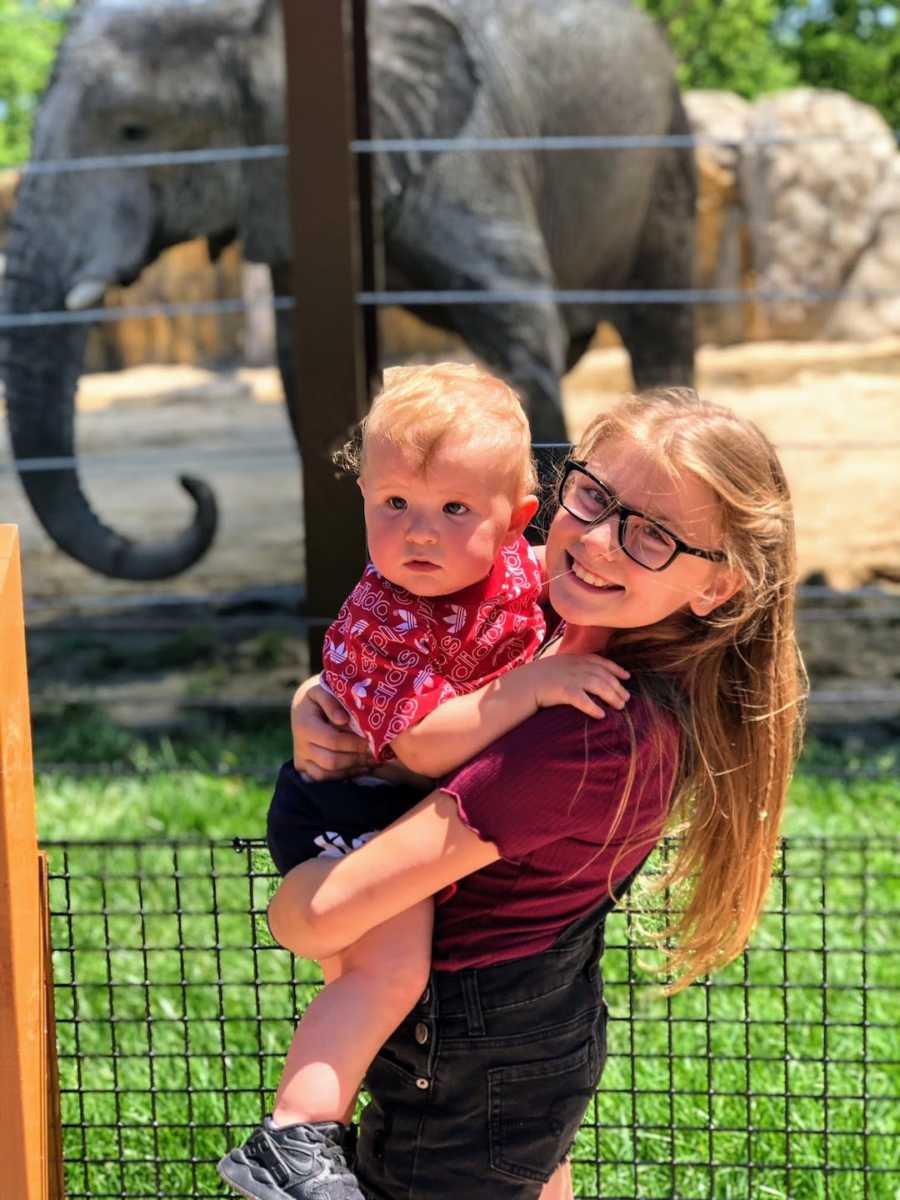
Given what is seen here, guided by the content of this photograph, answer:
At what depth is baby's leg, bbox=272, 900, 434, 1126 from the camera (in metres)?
1.39

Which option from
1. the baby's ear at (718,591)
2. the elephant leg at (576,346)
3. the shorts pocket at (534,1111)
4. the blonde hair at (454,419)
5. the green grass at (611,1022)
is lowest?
the green grass at (611,1022)

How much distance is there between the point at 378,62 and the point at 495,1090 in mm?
4007

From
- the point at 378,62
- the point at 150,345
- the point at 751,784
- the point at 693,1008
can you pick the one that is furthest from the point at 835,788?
the point at 150,345

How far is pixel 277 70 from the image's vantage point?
4.92 m

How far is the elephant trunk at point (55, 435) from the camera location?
4.30m

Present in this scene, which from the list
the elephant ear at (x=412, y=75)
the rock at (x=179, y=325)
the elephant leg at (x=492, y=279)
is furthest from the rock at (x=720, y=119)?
the elephant leg at (x=492, y=279)

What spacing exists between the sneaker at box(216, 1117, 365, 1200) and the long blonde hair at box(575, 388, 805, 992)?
37 centimetres

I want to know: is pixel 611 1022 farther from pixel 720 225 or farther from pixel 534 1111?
pixel 720 225

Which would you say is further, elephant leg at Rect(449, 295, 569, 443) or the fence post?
elephant leg at Rect(449, 295, 569, 443)

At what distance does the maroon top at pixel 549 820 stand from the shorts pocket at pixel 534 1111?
101 millimetres

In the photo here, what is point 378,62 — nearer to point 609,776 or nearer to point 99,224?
point 99,224

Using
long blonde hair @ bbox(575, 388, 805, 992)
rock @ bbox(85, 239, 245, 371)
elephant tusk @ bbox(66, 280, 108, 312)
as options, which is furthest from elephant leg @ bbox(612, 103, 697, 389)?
rock @ bbox(85, 239, 245, 371)

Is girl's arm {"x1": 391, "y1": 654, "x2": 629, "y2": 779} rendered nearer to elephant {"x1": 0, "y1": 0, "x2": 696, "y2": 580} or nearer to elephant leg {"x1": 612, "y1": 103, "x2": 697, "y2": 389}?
elephant {"x1": 0, "y1": 0, "x2": 696, "y2": 580}

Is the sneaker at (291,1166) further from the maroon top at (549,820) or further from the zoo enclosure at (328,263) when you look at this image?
the zoo enclosure at (328,263)
